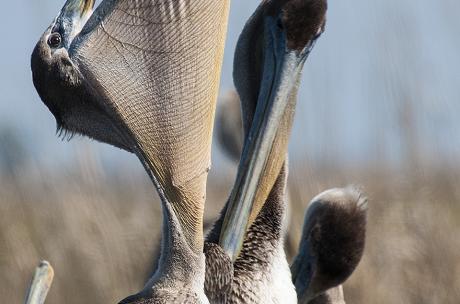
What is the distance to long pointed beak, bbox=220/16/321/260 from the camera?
446cm

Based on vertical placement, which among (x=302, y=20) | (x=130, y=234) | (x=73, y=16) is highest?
(x=302, y=20)

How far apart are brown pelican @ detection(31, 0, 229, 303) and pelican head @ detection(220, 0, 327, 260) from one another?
0.62m

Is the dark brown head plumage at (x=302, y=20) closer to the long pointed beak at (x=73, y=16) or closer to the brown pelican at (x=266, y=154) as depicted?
the brown pelican at (x=266, y=154)

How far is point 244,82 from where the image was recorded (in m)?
4.83

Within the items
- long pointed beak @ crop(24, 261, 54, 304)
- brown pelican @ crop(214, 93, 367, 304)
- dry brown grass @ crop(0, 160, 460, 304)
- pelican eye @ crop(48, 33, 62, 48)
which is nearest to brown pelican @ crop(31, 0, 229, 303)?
pelican eye @ crop(48, 33, 62, 48)

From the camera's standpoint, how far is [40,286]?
3951mm

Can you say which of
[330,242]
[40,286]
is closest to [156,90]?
[40,286]

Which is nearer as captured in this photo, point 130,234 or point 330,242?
point 330,242

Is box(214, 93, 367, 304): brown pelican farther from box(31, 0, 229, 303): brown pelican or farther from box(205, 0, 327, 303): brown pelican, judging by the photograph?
box(31, 0, 229, 303): brown pelican

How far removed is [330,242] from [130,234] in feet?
5.62

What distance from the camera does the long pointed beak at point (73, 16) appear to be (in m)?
3.65

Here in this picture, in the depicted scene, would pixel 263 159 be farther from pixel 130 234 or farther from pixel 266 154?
pixel 130 234

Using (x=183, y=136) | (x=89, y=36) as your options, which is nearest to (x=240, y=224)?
(x=183, y=136)

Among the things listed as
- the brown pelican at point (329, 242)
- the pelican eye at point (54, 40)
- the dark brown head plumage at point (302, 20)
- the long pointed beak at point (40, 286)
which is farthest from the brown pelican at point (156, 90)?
the brown pelican at point (329, 242)
